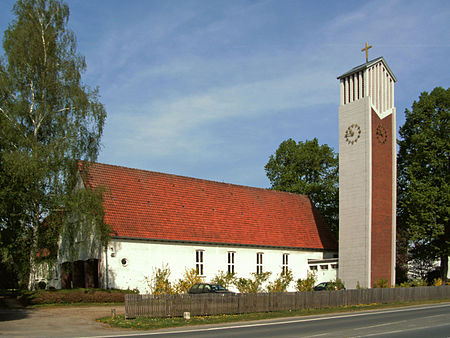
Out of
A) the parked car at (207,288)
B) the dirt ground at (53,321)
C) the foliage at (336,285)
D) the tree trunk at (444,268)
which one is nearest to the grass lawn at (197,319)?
the dirt ground at (53,321)

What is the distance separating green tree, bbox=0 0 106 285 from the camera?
2706 centimetres

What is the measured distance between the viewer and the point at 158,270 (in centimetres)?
3459

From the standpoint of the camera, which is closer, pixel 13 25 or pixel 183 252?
pixel 13 25

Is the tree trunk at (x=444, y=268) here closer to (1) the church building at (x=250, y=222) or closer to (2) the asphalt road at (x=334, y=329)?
(1) the church building at (x=250, y=222)

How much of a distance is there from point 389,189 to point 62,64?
27.8 metres

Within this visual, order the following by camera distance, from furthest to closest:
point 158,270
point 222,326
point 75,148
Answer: point 158,270 < point 75,148 < point 222,326

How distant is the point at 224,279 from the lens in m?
37.3

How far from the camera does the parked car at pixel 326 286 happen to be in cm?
3707

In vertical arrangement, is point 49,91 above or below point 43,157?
above

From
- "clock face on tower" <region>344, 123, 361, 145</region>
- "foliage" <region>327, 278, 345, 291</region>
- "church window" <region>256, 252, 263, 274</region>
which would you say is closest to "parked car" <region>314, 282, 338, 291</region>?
"foliage" <region>327, 278, 345, 291</region>

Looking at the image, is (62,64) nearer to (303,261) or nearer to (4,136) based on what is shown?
(4,136)

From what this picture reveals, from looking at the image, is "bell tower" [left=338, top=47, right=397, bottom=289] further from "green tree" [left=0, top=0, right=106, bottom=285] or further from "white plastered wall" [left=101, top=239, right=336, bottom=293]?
"green tree" [left=0, top=0, right=106, bottom=285]

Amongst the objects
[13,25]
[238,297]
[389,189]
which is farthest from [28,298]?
[389,189]

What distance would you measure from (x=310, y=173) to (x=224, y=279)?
2525cm
